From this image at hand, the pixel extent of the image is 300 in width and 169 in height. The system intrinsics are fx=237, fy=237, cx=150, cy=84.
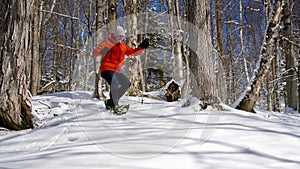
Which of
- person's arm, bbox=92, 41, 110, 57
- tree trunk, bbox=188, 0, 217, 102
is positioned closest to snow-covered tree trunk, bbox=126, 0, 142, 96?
person's arm, bbox=92, 41, 110, 57

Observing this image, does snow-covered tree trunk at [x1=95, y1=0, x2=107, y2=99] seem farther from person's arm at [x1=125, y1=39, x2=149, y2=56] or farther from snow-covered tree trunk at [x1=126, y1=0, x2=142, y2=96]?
person's arm at [x1=125, y1=39, x2=149, y2=56]

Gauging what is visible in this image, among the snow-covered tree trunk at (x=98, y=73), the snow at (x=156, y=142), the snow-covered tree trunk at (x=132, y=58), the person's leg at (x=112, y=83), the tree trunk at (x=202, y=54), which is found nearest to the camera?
the snow at (x=156, y=142)

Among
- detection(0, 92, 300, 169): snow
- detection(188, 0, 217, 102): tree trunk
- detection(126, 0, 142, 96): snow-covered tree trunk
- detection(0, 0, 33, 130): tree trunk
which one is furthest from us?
detection(126, 0, 142, 96): snow-covered tree trunk

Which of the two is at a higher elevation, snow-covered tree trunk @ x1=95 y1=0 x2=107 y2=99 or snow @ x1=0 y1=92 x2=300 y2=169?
snow-covered tree trunk @ x1=95 y1=0 x2=107 y2=99

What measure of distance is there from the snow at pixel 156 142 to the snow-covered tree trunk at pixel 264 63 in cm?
69

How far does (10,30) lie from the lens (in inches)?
136

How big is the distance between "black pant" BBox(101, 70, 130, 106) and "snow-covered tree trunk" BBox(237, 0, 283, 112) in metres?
2.15

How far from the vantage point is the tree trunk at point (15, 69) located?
3.37 m

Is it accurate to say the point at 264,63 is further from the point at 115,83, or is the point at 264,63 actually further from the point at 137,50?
the point at 115,83

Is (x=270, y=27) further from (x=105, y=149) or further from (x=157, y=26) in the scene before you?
(x=157, y=26)

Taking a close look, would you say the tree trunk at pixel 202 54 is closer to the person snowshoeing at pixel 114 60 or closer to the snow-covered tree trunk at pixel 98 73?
the person snowshoeing at pixel 114 60

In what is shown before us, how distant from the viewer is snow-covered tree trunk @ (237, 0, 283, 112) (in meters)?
4.15

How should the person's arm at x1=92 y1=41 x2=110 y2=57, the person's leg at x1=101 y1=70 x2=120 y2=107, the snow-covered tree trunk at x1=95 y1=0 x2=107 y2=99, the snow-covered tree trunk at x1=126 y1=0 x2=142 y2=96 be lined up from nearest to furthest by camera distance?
1. the person's arm at x1=92 y1=41 x2=110 y2=57
2. the person's leg at x1=101 y1=70 x2=120 y2=107
3. the snow-covered tree trunk at x1=95 y1=0 x2=107 y2=99
4. the snow-covered tree trunk at x1=126 y1=0 x2=142 y2=96

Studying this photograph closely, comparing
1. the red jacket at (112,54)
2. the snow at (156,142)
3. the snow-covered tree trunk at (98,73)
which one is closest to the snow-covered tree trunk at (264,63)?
the snow at (156,142)
